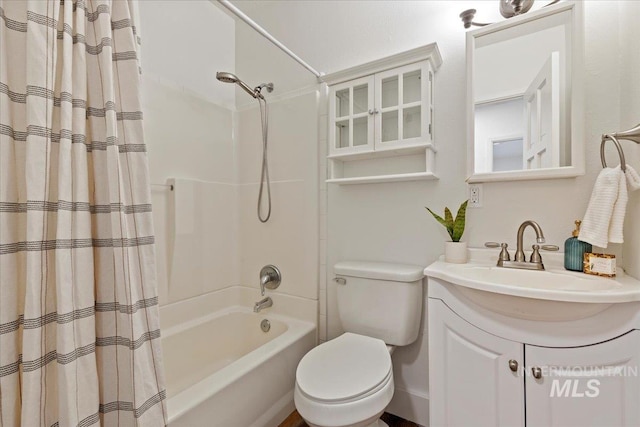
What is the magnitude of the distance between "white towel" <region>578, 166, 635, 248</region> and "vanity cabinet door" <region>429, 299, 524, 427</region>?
0.48 m

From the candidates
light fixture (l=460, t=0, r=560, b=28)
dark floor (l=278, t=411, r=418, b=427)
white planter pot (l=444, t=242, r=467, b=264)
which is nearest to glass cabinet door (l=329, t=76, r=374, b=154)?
light fixture (l=460, t=0, r=560, b=28)

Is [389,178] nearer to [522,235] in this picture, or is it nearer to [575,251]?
[522,235]

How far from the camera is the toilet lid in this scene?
3.47 ft

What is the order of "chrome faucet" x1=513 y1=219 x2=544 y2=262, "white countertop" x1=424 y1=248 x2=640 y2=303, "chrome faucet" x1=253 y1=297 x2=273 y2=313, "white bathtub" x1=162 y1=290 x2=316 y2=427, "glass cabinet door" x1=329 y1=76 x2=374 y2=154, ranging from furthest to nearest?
"chrome faucet" x1=253 y1=297 x2=273 y2=313, "glass cabinet door" x1=329 y1=76 x2=374 y2=154, "chrome faucet" x1=513 y1=219 x2=544 y2=262, "white bathtub" x1=162 y1=290 x2=316 y2=427, "white countertop" x1=424 y1=248 x2=640 y2=303

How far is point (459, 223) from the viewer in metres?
1.33

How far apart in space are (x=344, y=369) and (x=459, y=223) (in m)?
0.80

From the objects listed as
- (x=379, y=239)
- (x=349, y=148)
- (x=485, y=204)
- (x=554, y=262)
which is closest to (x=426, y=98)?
(x=349, y=148)

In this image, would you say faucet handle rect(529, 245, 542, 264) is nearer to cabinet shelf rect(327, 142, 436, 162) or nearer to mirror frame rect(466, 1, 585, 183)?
mirror frame rect(466, 1, 585, 183)

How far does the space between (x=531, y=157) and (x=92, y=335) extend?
5.41 feet

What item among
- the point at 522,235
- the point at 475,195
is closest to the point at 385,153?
the point at 475,195

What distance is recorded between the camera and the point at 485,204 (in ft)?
4.44

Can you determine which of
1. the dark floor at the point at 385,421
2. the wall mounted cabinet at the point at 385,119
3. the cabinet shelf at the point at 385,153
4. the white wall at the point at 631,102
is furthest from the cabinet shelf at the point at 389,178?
the dark floor at the point at 385,421

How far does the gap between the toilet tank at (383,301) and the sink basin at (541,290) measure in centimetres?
22

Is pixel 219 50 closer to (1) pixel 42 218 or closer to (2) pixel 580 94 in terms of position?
(1) pixel 42 218
